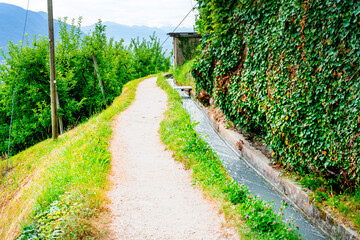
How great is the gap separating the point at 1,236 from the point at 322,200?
5.64 meters

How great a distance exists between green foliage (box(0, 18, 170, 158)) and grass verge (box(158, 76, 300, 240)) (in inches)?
303

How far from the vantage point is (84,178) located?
525 centimetres

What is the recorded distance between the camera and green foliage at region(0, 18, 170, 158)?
15328mm

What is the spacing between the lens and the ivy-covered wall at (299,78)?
13.7ft

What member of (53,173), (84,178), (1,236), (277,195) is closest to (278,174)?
(277,195)

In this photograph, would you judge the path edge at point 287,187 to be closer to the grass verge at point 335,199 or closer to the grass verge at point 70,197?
the grass verge at point 335,199

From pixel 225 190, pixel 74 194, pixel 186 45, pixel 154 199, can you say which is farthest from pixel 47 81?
pixel 225 190

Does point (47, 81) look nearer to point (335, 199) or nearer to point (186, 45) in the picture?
point (186, 45)

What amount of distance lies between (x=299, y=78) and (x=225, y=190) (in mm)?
2387

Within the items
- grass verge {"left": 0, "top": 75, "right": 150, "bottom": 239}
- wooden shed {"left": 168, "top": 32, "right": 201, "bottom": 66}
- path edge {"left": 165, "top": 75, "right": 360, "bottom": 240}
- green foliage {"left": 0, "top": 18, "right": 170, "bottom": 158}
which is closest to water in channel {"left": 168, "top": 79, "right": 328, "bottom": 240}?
path edge {"left": 165, "top": 75, "right": 360, "bottom": 240}

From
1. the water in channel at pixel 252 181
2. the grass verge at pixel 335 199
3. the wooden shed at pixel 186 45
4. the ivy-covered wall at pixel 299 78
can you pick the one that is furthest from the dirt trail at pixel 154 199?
the wooden shed at pixel 186 45

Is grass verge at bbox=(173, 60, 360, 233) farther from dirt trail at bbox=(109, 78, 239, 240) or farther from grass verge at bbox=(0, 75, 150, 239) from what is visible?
grass verge at bbox=(0, 75, 150, 239)

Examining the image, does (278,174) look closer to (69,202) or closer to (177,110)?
(69,202)

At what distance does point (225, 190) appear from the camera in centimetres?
503
